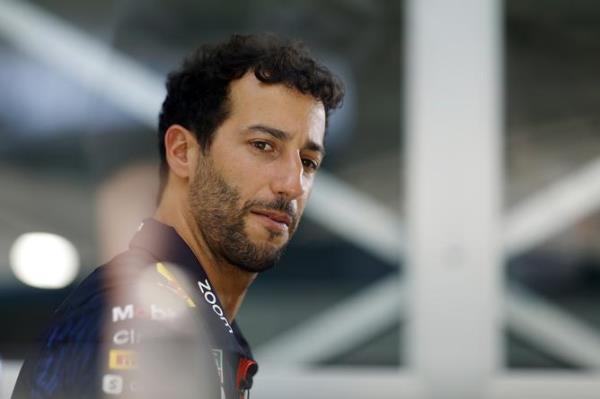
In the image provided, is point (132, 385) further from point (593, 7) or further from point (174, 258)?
point (593, 7)

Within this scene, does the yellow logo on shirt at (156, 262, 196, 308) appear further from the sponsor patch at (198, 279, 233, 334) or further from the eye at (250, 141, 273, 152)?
the eye at (250, 141, 273, 152)

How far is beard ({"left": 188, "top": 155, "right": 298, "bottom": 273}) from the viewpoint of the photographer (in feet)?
6.24

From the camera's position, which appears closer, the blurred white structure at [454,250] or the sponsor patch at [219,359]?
the sponsor patch at [219,359]

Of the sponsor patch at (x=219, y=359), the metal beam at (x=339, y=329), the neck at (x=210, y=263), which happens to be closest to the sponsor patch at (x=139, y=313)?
the sponsor patch at (x=219, y=359)

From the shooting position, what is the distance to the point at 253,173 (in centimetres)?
189

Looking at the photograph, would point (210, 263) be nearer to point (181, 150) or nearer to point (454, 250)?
point (181, 150)

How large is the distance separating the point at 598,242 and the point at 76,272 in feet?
Result: 9.46

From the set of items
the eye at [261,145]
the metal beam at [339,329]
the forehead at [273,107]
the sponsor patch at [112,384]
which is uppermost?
the metal beam at [339,329]

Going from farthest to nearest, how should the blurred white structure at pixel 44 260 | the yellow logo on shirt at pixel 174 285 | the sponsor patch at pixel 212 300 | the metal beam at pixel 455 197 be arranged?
the blurred white structure at pixel 44 260 → the metal beam at pixel 455 197 → the sponsor patch at pixel 212 300 → the yellow logo on shirt at pixel 174 285

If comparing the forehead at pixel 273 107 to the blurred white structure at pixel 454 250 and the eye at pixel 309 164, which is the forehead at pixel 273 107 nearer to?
the eye at pixel 309 164

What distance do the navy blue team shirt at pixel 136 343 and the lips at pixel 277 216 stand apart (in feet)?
0.77

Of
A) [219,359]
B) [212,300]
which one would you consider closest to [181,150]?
[212,300]

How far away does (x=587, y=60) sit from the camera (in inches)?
243

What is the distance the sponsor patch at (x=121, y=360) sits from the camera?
1.42 m
